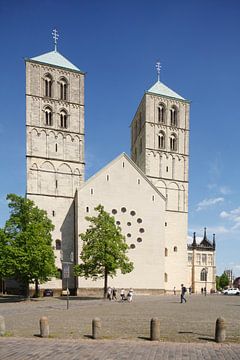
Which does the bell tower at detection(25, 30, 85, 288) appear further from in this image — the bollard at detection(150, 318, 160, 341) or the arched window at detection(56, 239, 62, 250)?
the bollard at detection(150, 318, 160, 341)

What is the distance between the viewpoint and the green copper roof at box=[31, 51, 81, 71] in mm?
46438

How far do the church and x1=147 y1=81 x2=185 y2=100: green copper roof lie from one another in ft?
19.5

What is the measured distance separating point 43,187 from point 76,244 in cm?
858

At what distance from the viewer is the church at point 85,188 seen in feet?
139

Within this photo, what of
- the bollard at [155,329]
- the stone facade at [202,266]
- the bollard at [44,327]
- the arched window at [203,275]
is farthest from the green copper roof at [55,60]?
the arched window at [203,275]

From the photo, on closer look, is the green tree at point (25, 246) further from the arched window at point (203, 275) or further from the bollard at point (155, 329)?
the arched window at point (203, 275)

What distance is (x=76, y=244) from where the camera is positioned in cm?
→ 4166

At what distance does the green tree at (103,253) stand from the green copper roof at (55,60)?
24.8 metres

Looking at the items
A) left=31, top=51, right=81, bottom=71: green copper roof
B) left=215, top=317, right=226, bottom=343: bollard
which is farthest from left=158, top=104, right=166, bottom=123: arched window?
left=215, top=317, right=226, bottom=343: bollard

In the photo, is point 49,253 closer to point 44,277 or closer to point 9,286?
point 44,277

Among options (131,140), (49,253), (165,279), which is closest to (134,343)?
(49,253)

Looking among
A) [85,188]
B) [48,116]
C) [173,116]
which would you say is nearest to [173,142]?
[173,116]

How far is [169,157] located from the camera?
165ft

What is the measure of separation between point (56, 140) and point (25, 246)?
1874 cm
